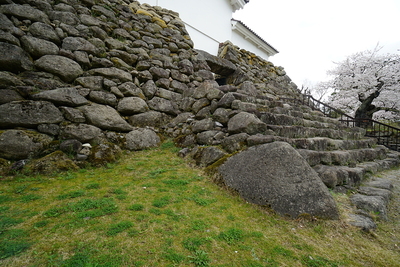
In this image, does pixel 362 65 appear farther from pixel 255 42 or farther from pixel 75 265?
pixel 75 265

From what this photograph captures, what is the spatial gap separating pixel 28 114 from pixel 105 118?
1428 millimetres

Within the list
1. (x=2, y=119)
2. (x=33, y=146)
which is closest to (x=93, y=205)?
(x=33, y=146)

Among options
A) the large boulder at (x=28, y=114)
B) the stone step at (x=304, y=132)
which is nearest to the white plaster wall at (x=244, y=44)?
the stone step at (x=304, y=132)

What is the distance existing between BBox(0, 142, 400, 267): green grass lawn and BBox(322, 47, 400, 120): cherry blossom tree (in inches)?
625

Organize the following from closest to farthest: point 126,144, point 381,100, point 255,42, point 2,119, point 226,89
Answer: point 2,119
point 126,144
point 226,89
point 255,42
point 381,100

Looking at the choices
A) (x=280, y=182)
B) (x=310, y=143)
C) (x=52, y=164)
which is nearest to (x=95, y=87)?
(x=52, y=164)

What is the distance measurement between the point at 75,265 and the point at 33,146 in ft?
10.3

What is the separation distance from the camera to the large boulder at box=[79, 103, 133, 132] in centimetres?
439

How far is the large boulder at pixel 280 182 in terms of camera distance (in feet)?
8.45

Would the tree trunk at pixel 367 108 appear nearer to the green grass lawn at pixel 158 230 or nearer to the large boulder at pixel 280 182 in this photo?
the green grass lawn at pixel 158 230

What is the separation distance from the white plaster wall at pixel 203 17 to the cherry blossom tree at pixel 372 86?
40.2ft

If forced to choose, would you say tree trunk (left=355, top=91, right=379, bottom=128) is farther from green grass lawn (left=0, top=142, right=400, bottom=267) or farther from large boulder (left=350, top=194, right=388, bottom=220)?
green grass lawn (left=0, top=142, right=400, bottom=267)

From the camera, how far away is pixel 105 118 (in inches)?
180

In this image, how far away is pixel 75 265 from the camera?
151 cm
